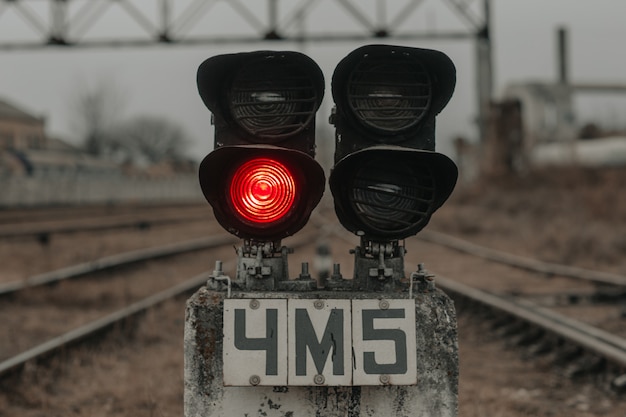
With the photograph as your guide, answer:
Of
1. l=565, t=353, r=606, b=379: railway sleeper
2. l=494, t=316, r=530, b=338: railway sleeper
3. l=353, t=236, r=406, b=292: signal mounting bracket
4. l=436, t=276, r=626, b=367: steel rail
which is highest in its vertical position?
l=353, t=236, r=406, b=292: signal mounting bracket

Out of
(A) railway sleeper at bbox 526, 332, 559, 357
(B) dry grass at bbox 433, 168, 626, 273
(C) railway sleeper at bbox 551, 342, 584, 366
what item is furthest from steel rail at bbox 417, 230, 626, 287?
(C) railway sleeper at bbox 551, 342, 584, 366

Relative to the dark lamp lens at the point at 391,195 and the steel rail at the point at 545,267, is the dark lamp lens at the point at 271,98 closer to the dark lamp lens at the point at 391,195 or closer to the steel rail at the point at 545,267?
the dark lamp lens at the point at 391,195

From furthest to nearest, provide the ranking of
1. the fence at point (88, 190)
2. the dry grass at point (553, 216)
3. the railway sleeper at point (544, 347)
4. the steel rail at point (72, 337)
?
the fence at point (88, 190) < the dry grass at point (553, 216) < the railway sleeper at point (544, 347) < the steel rail at point (72, 337)

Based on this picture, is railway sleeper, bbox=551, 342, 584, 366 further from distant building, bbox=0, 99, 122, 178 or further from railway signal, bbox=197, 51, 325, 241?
distant building, bbox=0, 99, 122, 178

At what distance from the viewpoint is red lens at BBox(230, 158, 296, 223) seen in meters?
1.82

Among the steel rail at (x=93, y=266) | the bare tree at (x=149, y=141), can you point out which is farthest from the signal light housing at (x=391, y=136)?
the bare tree at (x=149, y=141)

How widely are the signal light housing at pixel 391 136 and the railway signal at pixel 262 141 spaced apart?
8 cm

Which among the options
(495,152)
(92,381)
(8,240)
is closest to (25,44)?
(8,240)

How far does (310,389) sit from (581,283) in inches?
295

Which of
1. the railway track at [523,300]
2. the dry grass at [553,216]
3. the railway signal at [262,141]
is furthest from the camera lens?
the dry grass at [553,216]

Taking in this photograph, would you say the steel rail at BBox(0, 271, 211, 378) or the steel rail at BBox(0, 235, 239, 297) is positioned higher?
the steel rail at BBox(0, 235, 239, 297)

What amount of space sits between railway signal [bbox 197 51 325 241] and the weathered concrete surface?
212 millimetres

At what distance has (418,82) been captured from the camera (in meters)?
1.86

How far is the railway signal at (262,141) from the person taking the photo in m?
1.81
